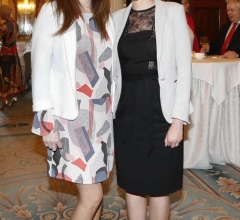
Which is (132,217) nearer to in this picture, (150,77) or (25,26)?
(150,77)

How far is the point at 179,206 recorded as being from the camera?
9.95 ft

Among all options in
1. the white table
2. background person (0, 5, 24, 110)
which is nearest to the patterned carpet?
the white table

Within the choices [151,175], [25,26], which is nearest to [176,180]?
[151,175]

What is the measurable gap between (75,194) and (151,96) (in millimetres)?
1514

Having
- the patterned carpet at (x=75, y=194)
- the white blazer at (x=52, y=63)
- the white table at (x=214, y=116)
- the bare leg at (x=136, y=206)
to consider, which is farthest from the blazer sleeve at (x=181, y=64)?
the white table at (x=214, y=116)

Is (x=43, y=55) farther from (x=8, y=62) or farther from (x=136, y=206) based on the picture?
(x=8, y=62)

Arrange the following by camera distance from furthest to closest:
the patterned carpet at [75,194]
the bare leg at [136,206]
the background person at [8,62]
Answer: the background person at [8,62]
the patterned carpet at [75,194]
the bare leg at [136,206]

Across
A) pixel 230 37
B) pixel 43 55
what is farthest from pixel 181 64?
pixel 230 37

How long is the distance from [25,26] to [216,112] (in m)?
9.22

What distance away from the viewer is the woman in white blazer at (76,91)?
1.82 meters

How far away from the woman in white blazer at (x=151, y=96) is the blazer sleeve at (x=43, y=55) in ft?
1.17

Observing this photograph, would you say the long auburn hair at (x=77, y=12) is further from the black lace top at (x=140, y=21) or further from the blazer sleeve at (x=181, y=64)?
the blazer sleeve at (x=181, y=64)

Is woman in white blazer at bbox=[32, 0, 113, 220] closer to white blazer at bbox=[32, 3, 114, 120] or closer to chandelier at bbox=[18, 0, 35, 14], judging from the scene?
white blazer at bbox=[32, 3, 114, 120]

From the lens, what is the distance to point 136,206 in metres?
2.30
